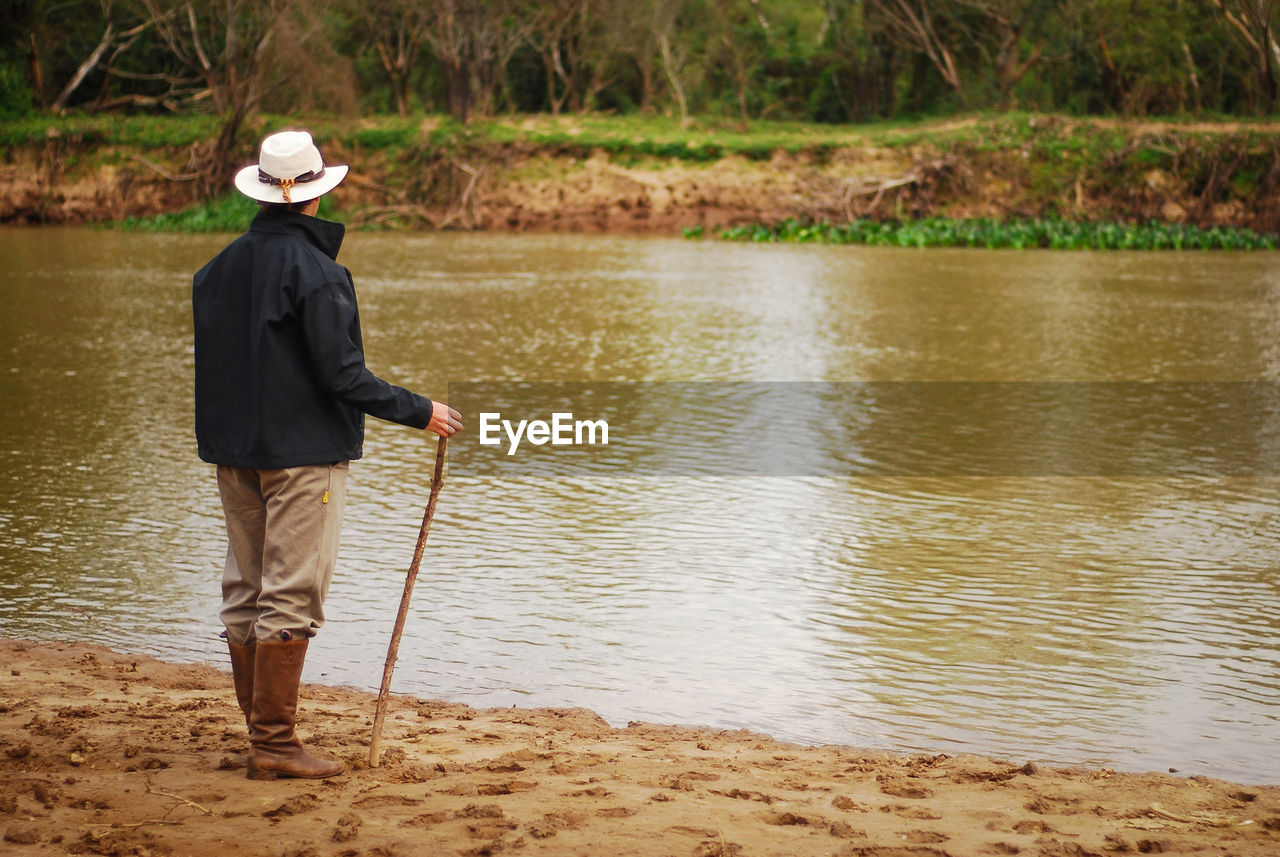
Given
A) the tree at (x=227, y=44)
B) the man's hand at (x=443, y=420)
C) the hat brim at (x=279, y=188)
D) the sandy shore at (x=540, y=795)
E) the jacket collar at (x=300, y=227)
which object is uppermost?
the tree at (x=227, y=44)

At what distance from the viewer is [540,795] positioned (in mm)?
3980

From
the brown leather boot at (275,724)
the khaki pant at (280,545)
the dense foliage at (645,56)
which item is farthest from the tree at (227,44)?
the brown leather boot at (275,724)

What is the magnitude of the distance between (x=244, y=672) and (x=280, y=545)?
0.47 meters

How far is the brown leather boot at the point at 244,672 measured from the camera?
436 centimetres

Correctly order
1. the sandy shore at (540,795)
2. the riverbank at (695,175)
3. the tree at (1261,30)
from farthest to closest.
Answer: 1. the tree at (1261,30)
2. the riverbank at (695,175)
3. the sandy shore at (540,795)

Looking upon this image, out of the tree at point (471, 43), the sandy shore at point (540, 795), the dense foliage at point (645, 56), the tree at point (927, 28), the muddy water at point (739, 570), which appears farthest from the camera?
the tree at point (927, 28)

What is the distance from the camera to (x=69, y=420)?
35.0 feet

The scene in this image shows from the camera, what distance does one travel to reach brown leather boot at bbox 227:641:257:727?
436 cm

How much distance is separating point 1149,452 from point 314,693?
6851 millimetres

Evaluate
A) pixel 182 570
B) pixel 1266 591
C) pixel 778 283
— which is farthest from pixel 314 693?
pixel 778 283

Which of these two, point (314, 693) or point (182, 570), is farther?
point (182, 570)

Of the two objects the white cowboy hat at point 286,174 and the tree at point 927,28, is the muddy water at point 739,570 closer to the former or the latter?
the white cowboy hat at point 286,174

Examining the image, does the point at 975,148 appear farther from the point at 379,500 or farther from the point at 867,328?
the point at 379,500

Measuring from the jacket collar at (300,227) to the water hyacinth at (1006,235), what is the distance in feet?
91.7
